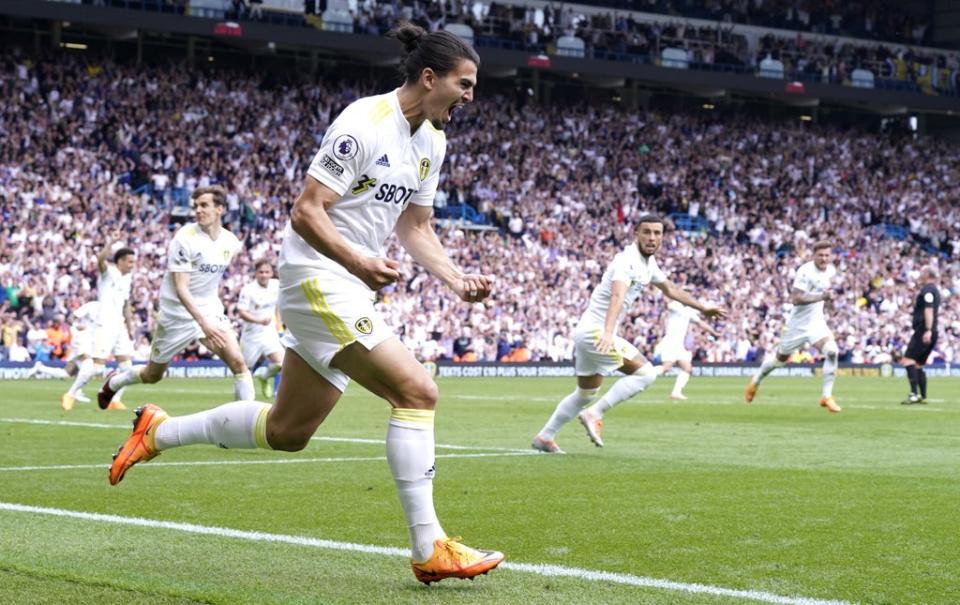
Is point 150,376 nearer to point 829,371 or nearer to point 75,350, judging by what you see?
point 829,371

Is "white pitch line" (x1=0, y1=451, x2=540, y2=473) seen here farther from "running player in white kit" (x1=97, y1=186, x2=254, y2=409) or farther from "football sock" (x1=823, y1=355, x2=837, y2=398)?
"football sock" (x1=823, y1=355, x2=837, y2=398)

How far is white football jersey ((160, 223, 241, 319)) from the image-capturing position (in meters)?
15.2

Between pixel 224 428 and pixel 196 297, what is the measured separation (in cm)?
846

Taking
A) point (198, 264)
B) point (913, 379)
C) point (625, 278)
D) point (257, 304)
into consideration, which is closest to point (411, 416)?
point (625, 278)

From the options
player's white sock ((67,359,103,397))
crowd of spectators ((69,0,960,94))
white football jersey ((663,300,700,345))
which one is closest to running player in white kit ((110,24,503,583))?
player's white sock ((67,359,103,397))

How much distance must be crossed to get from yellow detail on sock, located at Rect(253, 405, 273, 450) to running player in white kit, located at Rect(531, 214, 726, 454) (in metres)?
6.69

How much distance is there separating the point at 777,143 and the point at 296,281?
5359 cm

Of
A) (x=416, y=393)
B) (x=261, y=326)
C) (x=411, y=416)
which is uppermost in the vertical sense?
(x=416, y=393)

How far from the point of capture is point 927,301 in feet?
86.8

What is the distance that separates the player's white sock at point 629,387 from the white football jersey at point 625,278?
641mm

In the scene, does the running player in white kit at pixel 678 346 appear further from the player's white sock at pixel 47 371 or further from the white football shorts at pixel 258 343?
the player's white sock at pixel 47 371

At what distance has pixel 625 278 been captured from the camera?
14.0m

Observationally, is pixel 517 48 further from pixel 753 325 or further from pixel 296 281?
pixel 296 281

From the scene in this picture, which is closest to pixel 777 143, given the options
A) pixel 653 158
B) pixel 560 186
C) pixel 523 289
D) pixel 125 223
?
pixel 653 158
